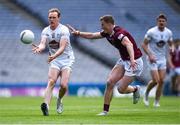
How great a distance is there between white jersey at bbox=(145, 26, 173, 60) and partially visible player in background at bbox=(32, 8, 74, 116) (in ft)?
16.8

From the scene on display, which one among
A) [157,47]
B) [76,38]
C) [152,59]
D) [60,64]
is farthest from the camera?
[76,38]

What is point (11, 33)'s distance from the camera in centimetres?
3700

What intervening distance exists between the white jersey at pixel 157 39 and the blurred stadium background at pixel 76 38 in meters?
12.1

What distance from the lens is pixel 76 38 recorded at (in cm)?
3616

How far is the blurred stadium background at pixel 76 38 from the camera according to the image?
34031 mm

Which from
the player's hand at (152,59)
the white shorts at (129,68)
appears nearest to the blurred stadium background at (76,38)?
the player's hand at (152,59)

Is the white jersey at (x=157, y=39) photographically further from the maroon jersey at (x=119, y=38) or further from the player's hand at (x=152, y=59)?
the maroon jersey at (x=119, y=38)

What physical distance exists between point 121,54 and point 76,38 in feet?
67.0

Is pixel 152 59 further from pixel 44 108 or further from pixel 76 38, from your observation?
pixel 76 38

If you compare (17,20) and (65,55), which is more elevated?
(17,20)

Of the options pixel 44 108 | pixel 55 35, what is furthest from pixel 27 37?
pixel 44 108

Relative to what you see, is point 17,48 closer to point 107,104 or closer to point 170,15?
point 170,15

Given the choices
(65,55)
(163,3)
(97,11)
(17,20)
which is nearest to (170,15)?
(163,3)

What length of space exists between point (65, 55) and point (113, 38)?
1.52 meters
